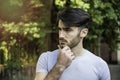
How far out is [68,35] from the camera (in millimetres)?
3346

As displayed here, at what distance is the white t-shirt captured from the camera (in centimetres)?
336

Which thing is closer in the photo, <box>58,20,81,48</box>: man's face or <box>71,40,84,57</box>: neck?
<box>58,20,81,48</box>: man's face

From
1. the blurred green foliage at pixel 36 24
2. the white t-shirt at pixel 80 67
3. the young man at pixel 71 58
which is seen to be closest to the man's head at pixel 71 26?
the young man at pixel 71 58

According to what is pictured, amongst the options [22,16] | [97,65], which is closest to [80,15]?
[97,65]

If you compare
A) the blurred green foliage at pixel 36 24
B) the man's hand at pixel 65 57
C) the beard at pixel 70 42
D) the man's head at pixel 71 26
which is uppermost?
the man's head at pixel 71 26

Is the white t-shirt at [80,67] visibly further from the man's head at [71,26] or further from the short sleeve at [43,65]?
the man's head at [71,26]

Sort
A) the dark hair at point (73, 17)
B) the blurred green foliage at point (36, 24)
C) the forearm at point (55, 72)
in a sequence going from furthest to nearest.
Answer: the blurred green foliage at point (36, 24), the dark hair at point (73, 17), the forearm at point (55, 72)

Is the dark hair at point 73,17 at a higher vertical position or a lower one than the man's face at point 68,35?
higher

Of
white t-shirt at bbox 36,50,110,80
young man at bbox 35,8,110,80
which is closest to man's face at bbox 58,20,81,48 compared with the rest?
young man at bbox 35,8,110,80

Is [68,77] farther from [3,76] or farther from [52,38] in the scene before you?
[3,76]

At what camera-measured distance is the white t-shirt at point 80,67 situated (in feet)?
11.0

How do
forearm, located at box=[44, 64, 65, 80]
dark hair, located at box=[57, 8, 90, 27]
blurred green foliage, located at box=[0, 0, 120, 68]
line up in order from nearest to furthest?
forearm, located at box=[44, 64, 65, 80]
dark hair, located at box=[57, 8, 90, 27]
blurred green foliage, located at box=[0, 0, 120, 68]

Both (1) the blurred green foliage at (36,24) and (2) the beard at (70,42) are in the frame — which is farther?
(1) the blurred green foliage at (36,24)

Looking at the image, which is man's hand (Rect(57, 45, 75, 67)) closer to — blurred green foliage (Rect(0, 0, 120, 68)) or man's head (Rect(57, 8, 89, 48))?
man's head (Rect(57, 8, 89, 48))
